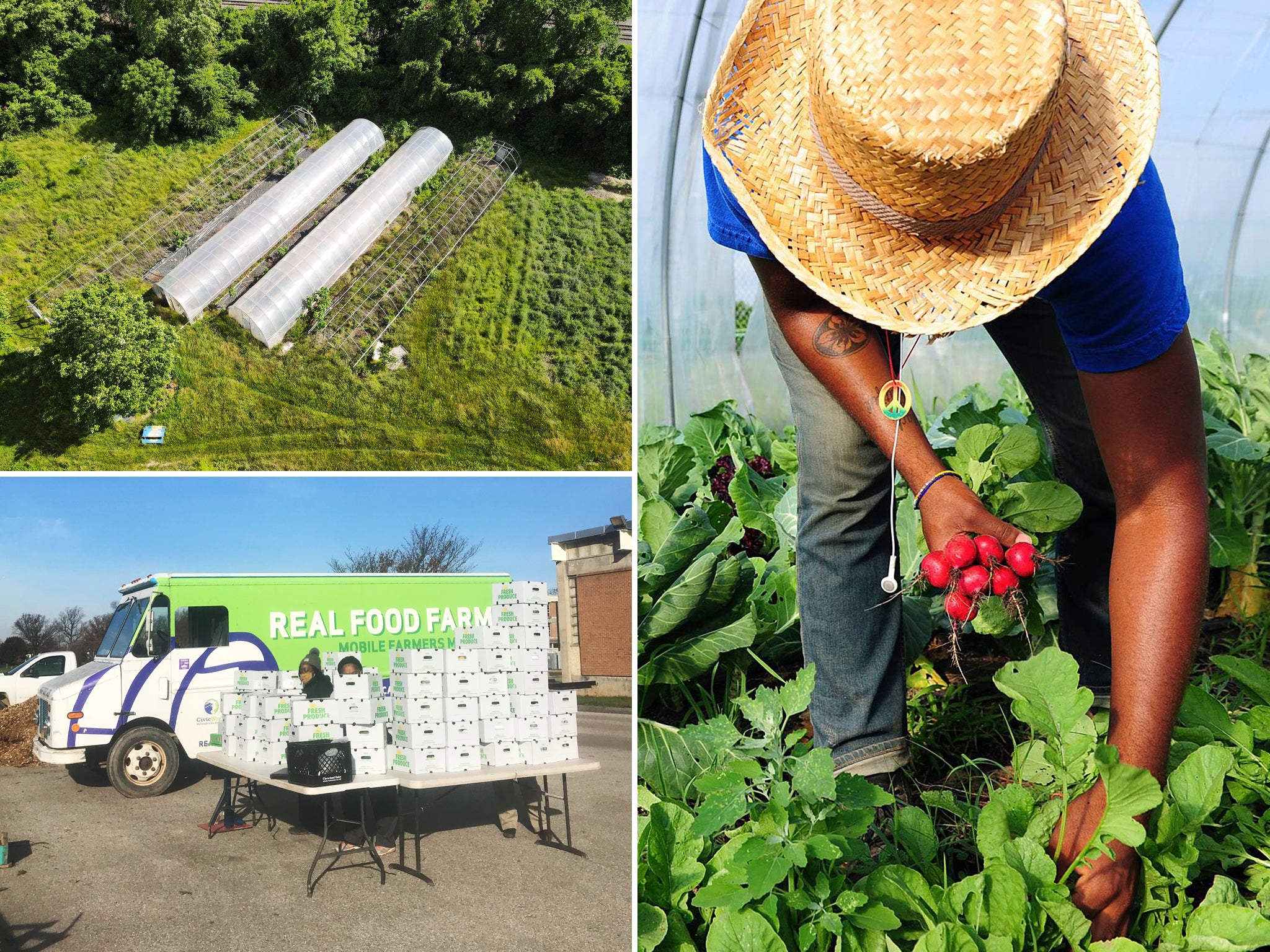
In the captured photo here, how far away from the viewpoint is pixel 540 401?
8.41 metres

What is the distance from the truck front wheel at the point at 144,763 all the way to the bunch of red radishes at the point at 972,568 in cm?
111

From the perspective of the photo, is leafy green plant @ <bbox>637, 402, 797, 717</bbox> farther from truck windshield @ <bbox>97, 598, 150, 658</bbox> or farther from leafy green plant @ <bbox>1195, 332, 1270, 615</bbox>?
truck windshield @ <bbox>97, 598, 150, 658</bbox>

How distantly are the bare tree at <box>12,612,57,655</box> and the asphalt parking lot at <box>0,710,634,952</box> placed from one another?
24 cm

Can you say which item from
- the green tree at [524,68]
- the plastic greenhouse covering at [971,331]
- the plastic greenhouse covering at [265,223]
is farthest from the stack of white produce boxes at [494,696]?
the green tree at [524,68]

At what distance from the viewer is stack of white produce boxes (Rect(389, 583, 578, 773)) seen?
1.03 metres

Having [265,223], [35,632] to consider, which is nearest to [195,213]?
[265,223]

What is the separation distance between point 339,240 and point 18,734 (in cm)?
751

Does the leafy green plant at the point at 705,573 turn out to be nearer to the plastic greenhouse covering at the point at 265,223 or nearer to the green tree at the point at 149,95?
the plastic greenhouse covering at the point at 265,223

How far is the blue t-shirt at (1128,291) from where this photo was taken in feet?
1.88

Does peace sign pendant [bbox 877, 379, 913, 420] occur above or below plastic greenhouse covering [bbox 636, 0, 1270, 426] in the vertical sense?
below

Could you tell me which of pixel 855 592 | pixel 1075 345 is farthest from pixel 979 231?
pixel 855 592

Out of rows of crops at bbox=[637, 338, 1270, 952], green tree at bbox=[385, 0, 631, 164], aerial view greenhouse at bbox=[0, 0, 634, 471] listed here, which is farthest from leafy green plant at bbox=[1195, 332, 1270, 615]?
green tree at bbox=[385, 0, 631, 164]

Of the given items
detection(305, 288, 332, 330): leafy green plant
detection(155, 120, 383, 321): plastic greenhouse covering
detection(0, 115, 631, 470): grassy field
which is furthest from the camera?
detection(305, 288, 332, 330): leafy green plant

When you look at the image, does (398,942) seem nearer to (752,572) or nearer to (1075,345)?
(752,572)
